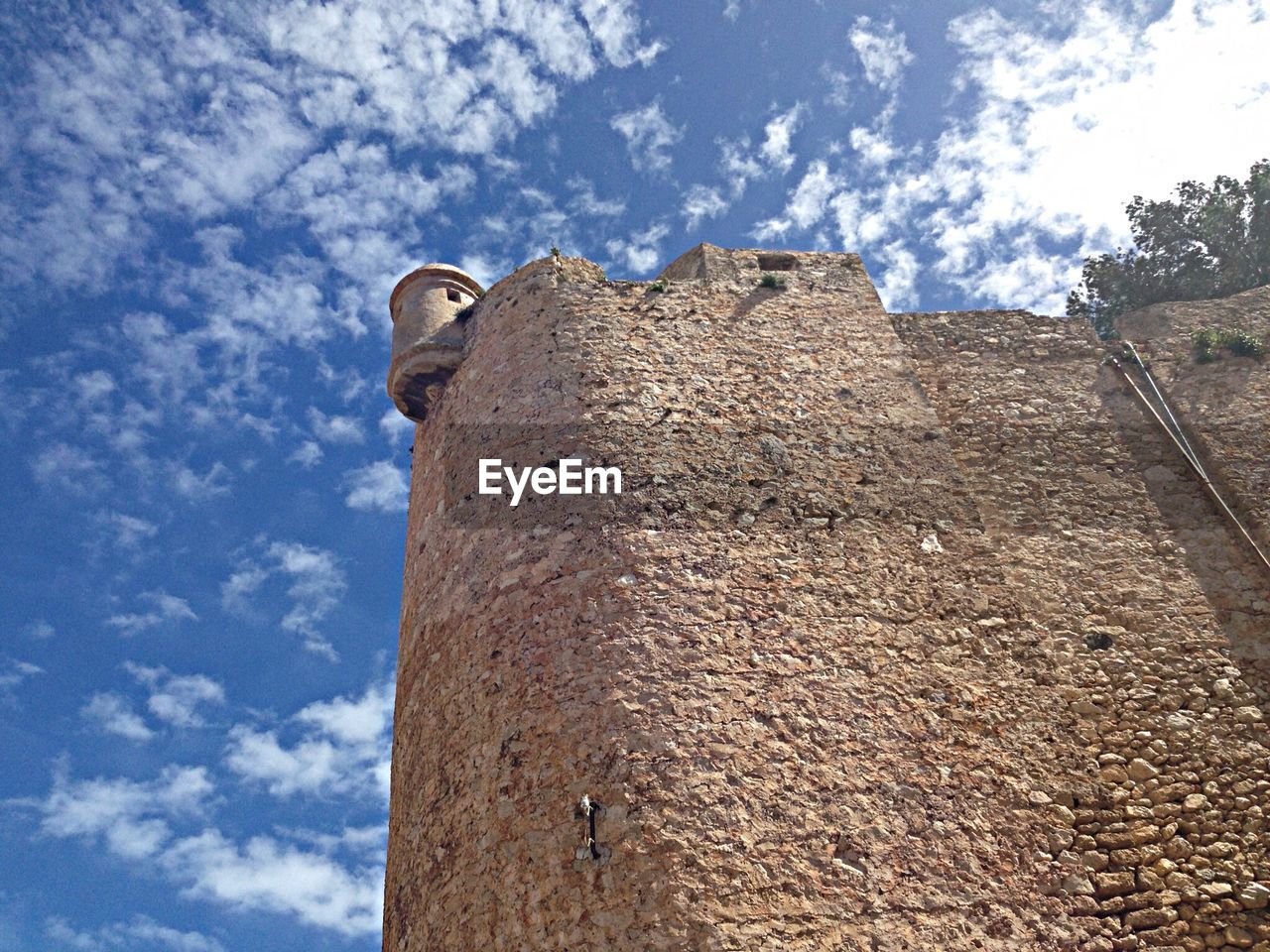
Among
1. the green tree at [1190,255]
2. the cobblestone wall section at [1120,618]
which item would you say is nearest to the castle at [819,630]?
the cobblestone wall section at [1120,618]

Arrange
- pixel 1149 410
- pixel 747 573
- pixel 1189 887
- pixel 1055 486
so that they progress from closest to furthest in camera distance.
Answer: pixel 1189 887 < pixel 747 573 < pixel 1055 486 < pixel 1149 410

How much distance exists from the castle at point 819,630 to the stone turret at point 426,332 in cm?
5

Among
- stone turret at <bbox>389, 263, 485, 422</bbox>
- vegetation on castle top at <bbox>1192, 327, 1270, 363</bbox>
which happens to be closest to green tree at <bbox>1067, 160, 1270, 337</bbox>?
vegetation on castle top at <bbox>1192, 327, 1270, 363</bbox>

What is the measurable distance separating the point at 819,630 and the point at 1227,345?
5922 mm

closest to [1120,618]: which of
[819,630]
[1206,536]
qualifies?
[1206,536]

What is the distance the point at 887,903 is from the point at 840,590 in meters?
2.13

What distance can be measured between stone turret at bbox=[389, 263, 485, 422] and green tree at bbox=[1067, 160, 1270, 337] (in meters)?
9.47

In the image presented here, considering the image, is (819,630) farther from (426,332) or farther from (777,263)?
(426,332)

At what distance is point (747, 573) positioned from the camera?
6855mm

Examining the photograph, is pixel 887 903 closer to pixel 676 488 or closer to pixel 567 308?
pixel 676 488

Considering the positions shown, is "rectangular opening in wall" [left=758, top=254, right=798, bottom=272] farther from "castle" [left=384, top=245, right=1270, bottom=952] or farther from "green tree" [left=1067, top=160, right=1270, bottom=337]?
"green tree" [left=1067, top=160, right=1270, bottom=337]

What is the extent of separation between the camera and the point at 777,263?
9500 millimetres

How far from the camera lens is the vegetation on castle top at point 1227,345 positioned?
9562mm

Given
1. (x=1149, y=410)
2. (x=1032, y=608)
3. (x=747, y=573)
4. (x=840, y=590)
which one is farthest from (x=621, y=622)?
(x=1149, y=410)
